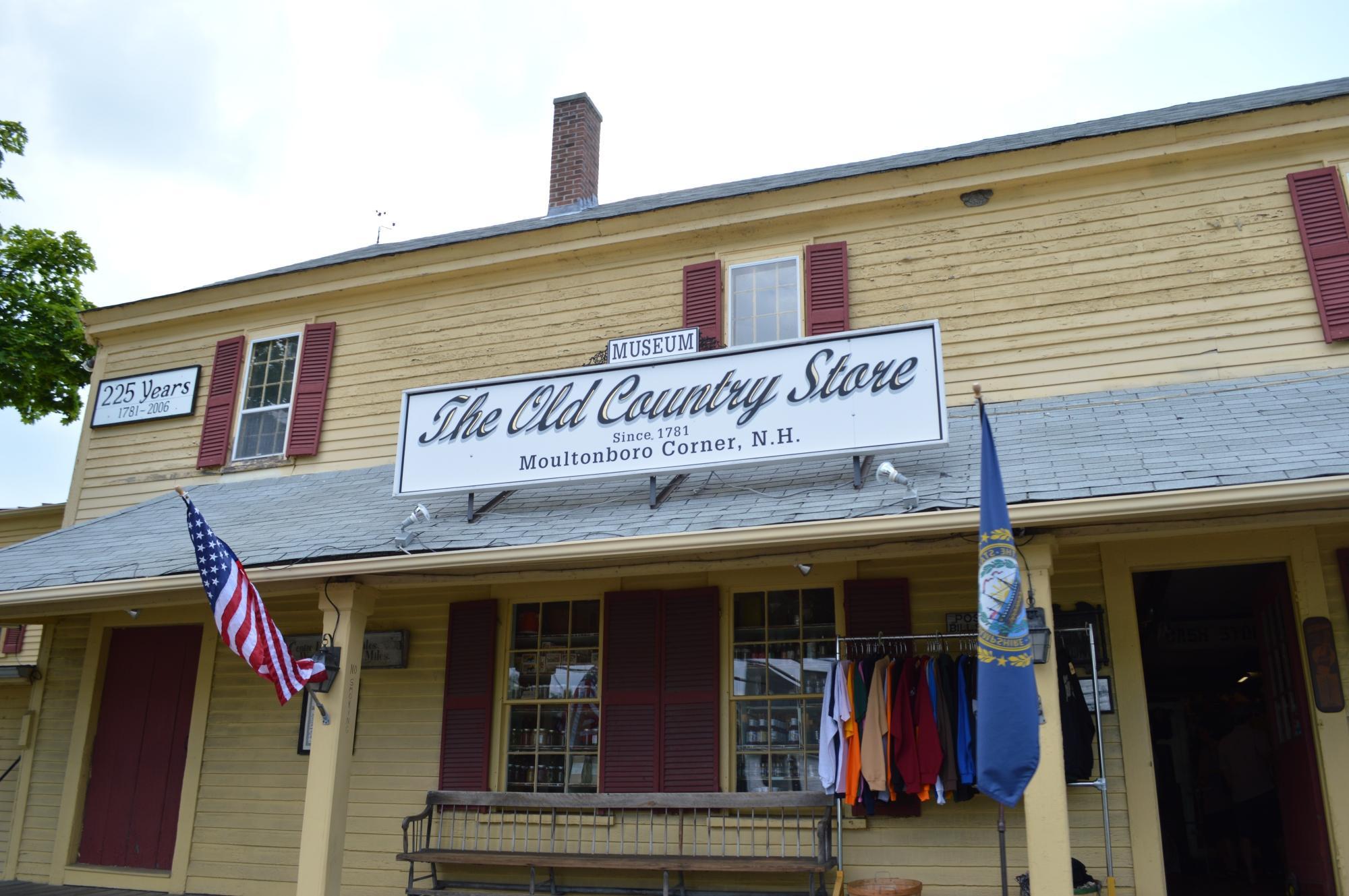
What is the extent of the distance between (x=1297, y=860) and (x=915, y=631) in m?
3.12

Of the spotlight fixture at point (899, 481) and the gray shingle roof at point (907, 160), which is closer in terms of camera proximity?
the spotlight fixture at point (899, 481)

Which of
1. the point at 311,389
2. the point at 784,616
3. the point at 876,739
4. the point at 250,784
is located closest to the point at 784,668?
the point at 784,616

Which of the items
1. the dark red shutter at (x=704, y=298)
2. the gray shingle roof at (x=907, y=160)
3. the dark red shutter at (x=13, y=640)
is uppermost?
the gray shingle roof at (x=907, y=160)

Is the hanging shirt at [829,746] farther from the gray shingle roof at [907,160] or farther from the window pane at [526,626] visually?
the gray shingle roof at [907,160]

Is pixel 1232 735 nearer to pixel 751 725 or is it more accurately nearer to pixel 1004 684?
pixel 751 725

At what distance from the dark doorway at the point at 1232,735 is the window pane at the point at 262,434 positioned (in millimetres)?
8519

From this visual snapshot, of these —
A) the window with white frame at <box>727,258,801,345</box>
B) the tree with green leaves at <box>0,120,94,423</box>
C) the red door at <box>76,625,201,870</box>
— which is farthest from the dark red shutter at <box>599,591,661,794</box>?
the tree with green leaves at <box>0,120,94,423</box>

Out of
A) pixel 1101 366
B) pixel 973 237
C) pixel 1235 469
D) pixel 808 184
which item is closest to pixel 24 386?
pixel 808 184

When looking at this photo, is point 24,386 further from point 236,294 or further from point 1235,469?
point 1235,469

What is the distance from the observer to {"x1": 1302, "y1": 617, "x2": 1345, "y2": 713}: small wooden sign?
6988 millimetres

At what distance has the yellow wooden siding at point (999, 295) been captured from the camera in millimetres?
8234

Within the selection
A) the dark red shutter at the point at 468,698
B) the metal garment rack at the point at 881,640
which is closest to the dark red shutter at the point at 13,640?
the dark red shutter at the point at 468,698

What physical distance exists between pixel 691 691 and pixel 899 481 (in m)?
2.70

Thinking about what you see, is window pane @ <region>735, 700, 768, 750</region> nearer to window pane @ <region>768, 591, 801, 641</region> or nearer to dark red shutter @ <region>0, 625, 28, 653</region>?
A: window pane @ <region>768, 591, 801, 641</region>
